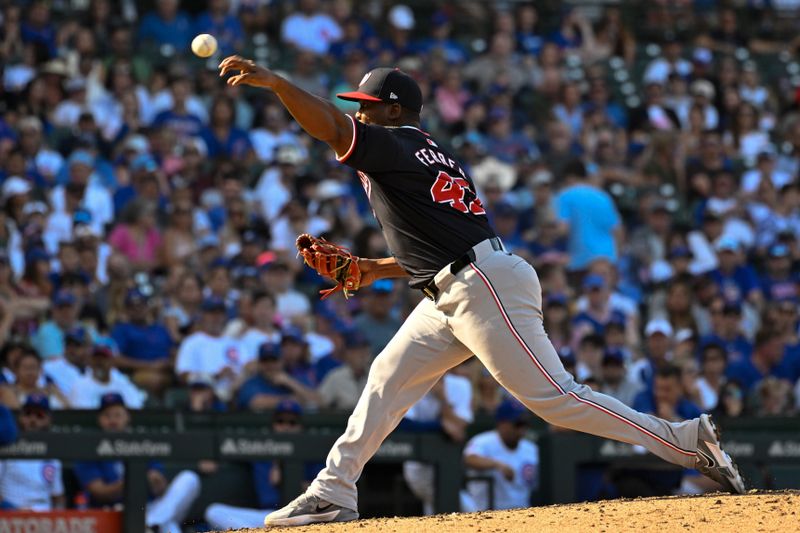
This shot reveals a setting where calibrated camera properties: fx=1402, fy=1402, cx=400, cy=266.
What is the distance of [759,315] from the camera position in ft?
40.3

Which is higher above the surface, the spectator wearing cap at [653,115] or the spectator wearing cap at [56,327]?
the spectator wearing cap at [653,115]

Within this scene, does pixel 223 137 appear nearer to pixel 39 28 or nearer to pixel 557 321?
pixel 39 28

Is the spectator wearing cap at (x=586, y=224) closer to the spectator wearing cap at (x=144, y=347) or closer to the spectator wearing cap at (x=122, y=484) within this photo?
the spectator wearing cap at (x=144, y=347)

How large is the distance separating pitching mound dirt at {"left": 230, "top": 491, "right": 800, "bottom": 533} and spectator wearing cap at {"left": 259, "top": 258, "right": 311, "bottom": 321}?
16.9 feet

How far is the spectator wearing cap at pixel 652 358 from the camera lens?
33.6ft

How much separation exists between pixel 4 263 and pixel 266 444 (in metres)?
2.69

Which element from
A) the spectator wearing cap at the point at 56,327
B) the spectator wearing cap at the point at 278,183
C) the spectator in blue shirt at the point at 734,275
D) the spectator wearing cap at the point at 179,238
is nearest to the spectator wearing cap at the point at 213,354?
the spectator wearing cap at the point at 56,327

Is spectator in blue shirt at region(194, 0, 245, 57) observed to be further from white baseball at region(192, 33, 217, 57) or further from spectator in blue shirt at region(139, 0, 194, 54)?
white baseball at region(192, 33, 217, 57)

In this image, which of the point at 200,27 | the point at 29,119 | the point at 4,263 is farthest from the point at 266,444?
the point at 200,27

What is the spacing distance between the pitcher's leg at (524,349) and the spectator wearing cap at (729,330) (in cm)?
A: 581

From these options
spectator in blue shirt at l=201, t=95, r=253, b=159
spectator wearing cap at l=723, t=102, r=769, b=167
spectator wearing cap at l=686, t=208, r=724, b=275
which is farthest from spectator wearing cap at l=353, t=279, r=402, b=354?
spectator wearing cap at l=723, t=102, r=769, b=167

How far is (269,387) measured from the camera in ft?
31.7

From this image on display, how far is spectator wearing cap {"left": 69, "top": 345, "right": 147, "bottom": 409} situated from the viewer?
9430mm

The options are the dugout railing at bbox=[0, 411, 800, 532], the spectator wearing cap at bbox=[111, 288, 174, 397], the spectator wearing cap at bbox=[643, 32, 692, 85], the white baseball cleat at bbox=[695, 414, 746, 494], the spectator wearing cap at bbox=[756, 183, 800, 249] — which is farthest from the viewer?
the spectator wearing cap at bbox=[643, 32, 692, 85]
